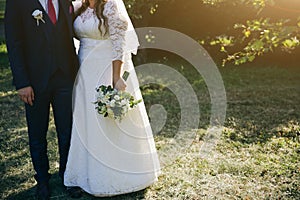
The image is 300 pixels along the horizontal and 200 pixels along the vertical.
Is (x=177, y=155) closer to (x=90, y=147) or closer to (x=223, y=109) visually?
(x=90, y=147)

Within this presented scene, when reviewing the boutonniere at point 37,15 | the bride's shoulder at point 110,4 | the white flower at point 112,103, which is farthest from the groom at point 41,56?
the white flower at point 112,103

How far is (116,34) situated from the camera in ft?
11.7

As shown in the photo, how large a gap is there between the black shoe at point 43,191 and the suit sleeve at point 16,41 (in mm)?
942

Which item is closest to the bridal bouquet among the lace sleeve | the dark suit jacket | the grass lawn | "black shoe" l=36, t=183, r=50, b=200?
the lace sleeve

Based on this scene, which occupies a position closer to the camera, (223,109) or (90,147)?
(90,147)

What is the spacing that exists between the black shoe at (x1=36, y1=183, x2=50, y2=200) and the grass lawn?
0.09m

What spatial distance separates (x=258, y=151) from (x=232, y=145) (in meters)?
0.33

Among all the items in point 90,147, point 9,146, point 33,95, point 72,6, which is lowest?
point 9,146

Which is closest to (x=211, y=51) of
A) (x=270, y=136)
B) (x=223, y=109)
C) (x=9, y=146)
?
(x=223, y=109)

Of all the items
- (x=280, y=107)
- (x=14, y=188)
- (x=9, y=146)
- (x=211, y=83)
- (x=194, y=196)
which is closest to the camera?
(x=194, y=196)

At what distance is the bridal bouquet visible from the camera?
355cm

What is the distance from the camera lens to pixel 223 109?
682cm

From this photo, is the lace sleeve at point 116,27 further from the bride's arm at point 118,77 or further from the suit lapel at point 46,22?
the suit lapel at point 46,22

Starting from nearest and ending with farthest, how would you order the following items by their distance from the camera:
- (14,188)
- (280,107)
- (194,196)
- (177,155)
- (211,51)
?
(194,196)
(14,188)
(177,155)
(280,107)
(211,51)
